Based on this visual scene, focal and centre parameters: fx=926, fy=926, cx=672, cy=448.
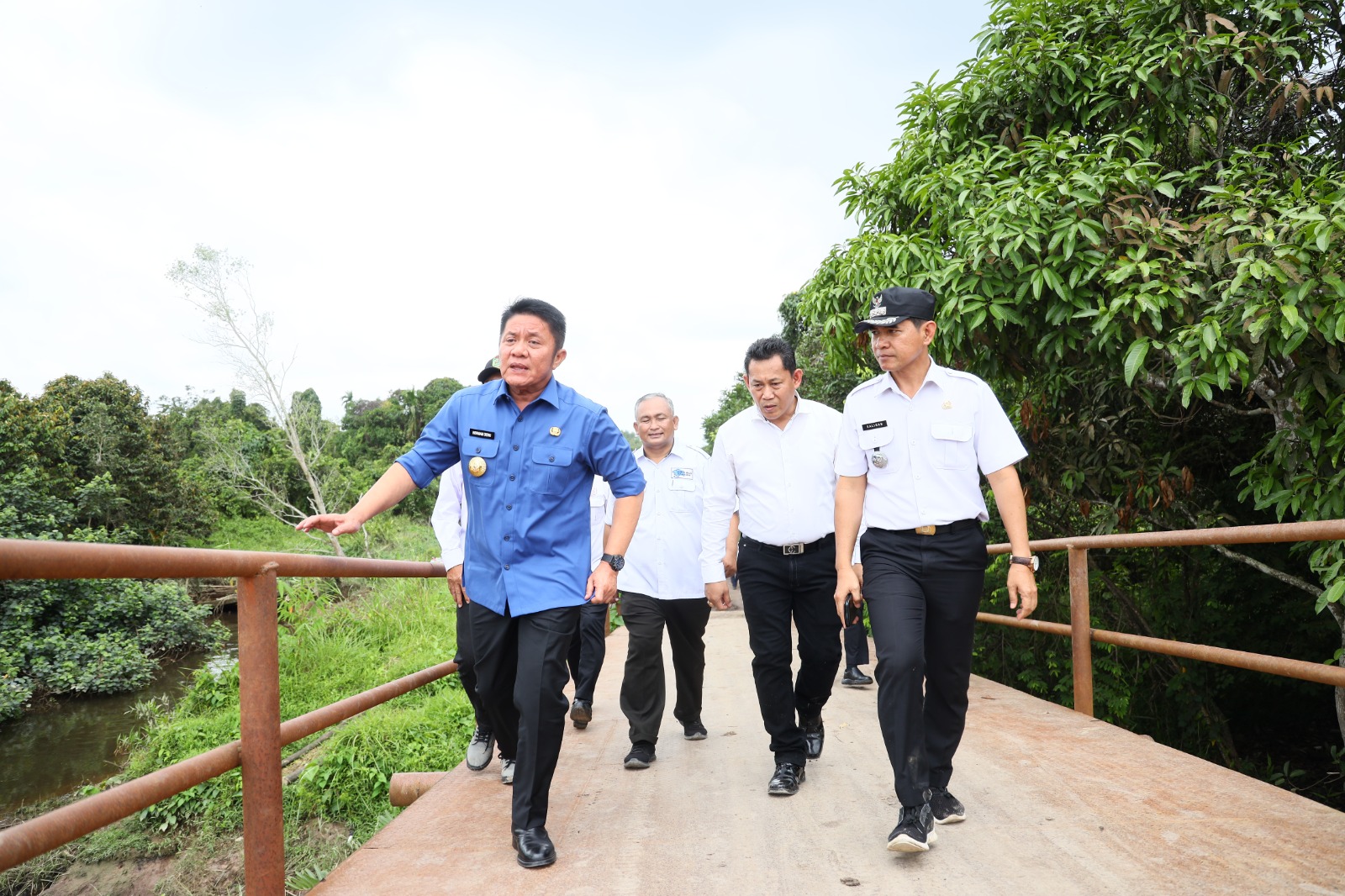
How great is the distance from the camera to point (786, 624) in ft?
13.4

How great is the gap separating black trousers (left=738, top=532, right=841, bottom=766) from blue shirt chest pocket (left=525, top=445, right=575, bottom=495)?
3.49 feet

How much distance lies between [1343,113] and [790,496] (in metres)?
5.31

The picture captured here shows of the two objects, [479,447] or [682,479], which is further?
[682,479]

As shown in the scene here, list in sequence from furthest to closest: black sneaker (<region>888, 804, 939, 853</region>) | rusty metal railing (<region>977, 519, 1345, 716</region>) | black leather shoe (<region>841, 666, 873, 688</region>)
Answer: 1. black leather shoe (<region>841, 666, 873, 688</region>)
2. rusty metal railing (<region>977, 519, 1345, 716</region>)
3. black sneaker (<region>888, 804, 939, 853</region>)

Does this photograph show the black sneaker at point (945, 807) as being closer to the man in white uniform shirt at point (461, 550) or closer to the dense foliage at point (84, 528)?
the man in white uniform shirt at point (461, 550)

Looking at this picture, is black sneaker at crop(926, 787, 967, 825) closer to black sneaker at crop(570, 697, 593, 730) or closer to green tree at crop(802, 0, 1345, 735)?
green tree at crop(802, 0, 1345, 735)

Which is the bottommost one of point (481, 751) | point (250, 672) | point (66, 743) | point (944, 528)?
point (66, 743)

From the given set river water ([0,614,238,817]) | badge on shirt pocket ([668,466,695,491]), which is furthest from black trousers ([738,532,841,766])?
river water ([0,614,238,817])

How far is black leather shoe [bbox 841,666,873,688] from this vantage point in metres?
6.85

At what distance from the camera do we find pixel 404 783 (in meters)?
4.43

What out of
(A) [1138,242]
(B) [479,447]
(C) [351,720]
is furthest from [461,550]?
(C) [351,720]

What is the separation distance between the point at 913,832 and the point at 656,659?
6.35 feet

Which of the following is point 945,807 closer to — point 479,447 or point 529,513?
point 529,513

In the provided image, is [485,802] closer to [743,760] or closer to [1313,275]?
[743,760]
